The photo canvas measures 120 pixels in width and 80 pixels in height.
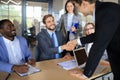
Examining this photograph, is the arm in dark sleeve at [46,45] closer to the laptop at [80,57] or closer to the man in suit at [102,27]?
the laptop at [80,57]

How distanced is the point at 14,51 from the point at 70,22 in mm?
1531

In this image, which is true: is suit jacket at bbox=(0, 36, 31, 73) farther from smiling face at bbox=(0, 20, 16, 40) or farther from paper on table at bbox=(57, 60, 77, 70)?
paper on table at bbox=(57, 60, 77, 70)

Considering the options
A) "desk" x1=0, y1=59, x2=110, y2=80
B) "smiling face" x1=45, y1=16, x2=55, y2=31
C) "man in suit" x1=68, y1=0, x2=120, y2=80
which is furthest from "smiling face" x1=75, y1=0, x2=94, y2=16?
"smiling face" x1=45, y1=16, x2=55, y2=31

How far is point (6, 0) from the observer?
566cm

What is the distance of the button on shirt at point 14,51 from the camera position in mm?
2309

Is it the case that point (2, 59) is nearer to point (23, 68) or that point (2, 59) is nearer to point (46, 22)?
point (23, 68)

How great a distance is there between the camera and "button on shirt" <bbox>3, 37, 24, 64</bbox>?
231cm

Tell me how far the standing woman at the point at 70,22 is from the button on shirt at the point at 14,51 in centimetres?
121

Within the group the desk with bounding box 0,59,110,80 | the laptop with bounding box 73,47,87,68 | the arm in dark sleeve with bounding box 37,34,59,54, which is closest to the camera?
the desk with bounding box 0,59,110,80

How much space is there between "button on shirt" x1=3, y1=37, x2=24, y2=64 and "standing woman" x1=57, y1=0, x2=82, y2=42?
3.97 feet

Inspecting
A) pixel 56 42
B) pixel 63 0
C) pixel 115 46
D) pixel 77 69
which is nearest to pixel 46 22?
pixel 56 42

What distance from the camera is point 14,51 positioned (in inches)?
93.1

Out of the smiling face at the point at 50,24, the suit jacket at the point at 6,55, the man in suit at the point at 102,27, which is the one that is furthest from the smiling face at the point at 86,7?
the smiling face at the point at 50,24

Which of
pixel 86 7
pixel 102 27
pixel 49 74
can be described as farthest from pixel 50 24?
pixel 102 27
